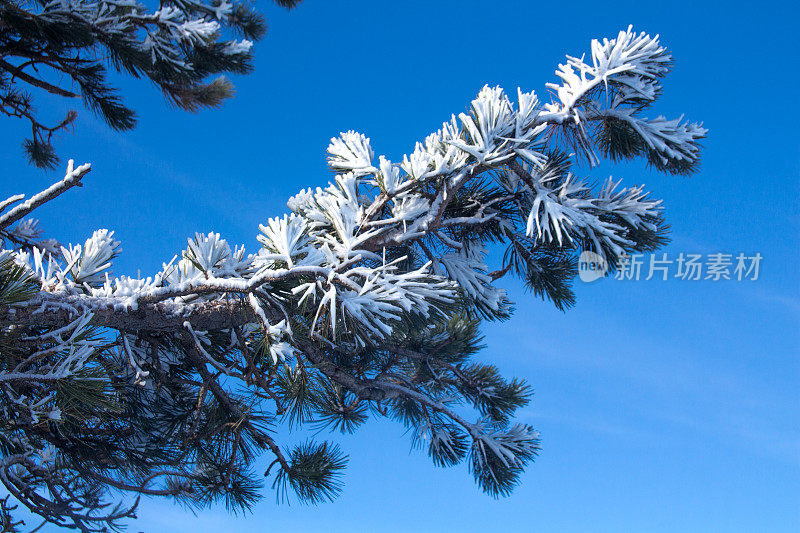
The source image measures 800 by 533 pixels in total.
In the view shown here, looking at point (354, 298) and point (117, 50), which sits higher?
point (117, 50)

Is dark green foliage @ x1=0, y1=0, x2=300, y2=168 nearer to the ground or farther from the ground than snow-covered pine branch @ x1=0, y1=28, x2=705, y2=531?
farther from the ground

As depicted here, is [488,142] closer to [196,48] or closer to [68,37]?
[196,48]

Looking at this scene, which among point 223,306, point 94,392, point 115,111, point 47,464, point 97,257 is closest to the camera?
point 94,392

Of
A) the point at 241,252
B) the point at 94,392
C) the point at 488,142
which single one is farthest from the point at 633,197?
the point at 94,392

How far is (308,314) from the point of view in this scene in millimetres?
2646

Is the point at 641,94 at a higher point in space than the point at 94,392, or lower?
higher

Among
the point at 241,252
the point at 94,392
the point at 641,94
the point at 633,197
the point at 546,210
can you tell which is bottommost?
the point at 94,392

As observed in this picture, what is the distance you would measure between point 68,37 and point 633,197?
347 cm

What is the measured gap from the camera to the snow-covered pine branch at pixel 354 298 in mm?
2359

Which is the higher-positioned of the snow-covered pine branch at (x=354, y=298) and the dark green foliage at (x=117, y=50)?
the dark green foliage at (x=117, y=50)

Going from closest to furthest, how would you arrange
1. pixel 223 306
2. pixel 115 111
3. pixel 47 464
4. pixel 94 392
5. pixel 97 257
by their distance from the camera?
1. pixel 94 392
2. pixel 223 306
3. pixel 97 257
4. pixel 47 464
5. pixel 115 111

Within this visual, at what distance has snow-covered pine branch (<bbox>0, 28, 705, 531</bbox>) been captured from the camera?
2.36 metres

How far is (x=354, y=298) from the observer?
7.27 ft

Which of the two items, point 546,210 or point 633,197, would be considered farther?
point 633,197
